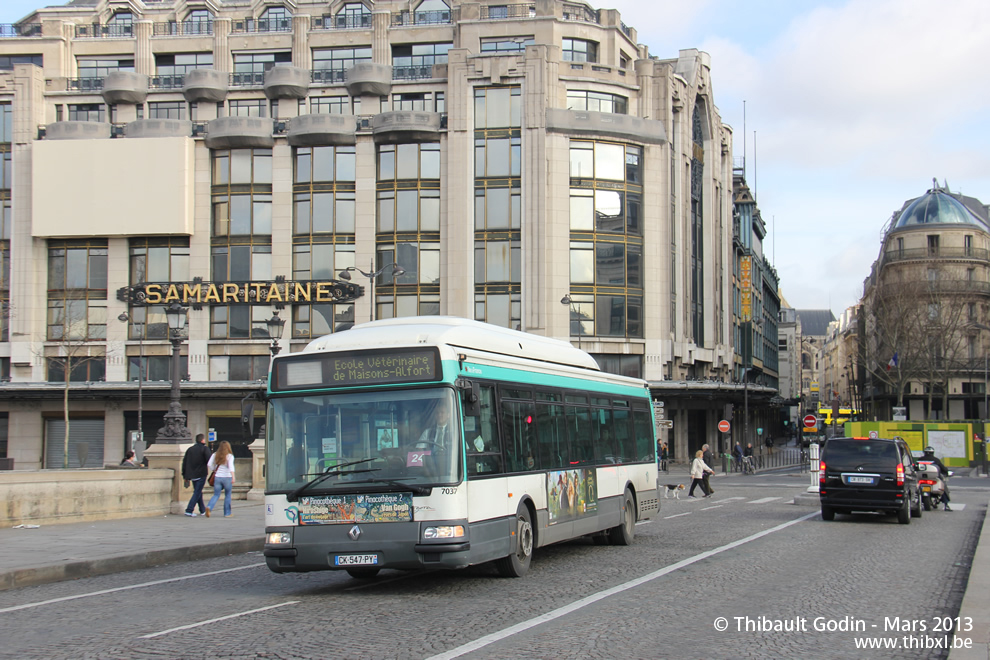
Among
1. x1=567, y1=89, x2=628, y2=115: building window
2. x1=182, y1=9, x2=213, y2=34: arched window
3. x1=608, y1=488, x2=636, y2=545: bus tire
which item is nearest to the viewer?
x1=608, y1=488, x2=636, y2=545: bus tire

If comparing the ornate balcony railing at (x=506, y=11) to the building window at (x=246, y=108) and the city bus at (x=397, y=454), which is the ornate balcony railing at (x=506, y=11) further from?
the city bus at (x=397, y=454)

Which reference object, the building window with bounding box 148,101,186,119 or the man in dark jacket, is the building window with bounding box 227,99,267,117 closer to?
the building window with bounding box 148,101,186,119

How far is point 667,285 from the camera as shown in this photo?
61.1 m

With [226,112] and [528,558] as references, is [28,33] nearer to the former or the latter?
[226,112]

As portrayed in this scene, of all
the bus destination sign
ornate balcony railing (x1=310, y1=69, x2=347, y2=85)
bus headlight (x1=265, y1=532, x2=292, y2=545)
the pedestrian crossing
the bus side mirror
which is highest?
ornate balcony railing (x1=310, y1=69, x2=347, y2=85)

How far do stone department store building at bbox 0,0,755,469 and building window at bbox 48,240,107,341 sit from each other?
0.40 feet

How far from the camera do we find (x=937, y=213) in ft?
300

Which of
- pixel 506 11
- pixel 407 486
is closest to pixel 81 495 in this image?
pixel 407 486

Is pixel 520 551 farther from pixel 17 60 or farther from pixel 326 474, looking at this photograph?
pixel 17 60

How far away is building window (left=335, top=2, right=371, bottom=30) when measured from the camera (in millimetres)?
64312

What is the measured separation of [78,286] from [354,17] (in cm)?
2326

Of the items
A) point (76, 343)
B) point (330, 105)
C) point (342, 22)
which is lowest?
point (76, 343)

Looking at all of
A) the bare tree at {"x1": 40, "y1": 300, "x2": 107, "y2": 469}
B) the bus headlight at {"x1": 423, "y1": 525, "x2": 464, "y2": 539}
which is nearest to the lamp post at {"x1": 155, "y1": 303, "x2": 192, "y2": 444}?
the bus headlight at {"x1": 423, "y1": 525, "x2": 464, "y2": 539}

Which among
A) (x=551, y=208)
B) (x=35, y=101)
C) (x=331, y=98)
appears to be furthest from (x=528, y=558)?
(x=35, y=101)
